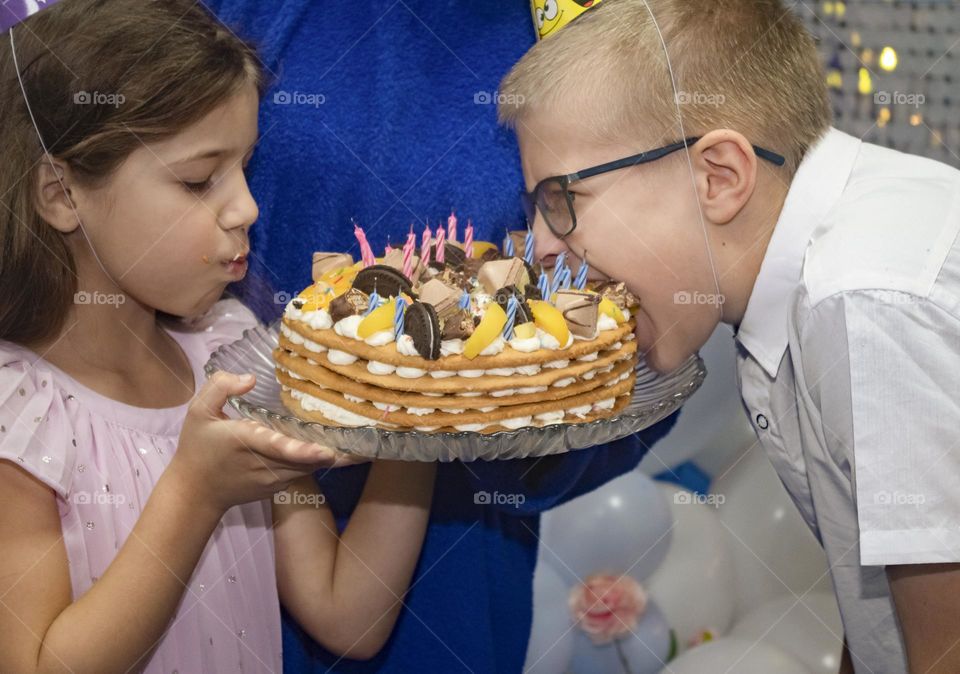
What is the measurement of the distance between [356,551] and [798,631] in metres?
0.87

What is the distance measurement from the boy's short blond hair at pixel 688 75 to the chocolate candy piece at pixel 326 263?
34 cm

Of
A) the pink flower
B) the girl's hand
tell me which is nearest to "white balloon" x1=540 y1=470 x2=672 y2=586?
the pink flower

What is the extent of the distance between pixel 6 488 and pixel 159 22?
63 cm

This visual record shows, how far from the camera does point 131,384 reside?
1403 mm

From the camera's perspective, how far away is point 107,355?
4.56ft

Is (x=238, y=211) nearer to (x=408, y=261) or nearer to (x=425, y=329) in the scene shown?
(x=408, y=261)

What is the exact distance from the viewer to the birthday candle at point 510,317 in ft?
3.90

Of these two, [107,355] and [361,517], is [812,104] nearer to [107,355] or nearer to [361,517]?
[361,517]

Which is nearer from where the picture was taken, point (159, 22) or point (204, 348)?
point (159, 22)

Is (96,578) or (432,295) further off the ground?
(432,295)

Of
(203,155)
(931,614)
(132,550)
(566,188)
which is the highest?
(203,155)

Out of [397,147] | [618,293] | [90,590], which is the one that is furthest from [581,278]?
[90,590]

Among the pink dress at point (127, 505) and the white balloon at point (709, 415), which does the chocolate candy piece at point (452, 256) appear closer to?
the pink dress at point (127, 505)

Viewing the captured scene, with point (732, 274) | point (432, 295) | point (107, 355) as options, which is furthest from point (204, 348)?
point (732, 274)
